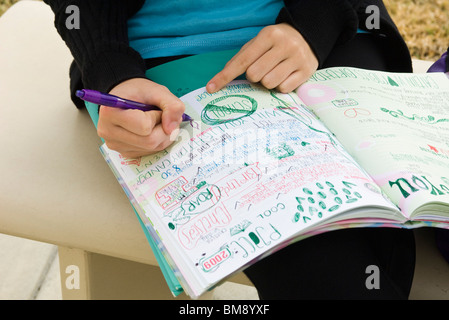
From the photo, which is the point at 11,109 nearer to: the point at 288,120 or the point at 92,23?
the point at 92,23

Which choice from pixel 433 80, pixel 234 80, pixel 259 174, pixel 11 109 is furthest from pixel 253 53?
pixel 11 109

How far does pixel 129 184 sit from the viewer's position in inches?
25.0

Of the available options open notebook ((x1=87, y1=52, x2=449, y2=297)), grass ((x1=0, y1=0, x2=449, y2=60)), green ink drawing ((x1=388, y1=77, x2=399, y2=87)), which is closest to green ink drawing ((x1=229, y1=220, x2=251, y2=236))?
open notebook ((x1=87, y1=52, x2=449, y2=297))

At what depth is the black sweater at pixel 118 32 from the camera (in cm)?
71

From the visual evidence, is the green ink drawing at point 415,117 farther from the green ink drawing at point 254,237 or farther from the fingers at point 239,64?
the green ink drawing at point 254,237

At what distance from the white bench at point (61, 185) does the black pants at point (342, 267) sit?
3.3 inches

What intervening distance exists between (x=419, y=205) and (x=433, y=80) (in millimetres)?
338

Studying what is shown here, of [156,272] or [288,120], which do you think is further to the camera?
[156,272]

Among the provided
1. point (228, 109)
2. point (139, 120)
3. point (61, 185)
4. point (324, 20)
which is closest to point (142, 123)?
point (139, 120)

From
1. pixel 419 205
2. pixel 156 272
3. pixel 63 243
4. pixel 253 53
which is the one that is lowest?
pixel 156 272

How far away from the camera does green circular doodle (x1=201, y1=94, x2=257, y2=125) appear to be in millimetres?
663

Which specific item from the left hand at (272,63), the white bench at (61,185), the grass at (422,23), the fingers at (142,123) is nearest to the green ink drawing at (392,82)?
the left hand at (272,63)

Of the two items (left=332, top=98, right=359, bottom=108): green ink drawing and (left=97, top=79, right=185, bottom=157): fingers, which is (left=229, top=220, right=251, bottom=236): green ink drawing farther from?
(left=332, top=98, right=359, bottom=108): green ink drawing

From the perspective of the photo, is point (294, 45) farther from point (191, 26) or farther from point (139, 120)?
point (139, 120)
